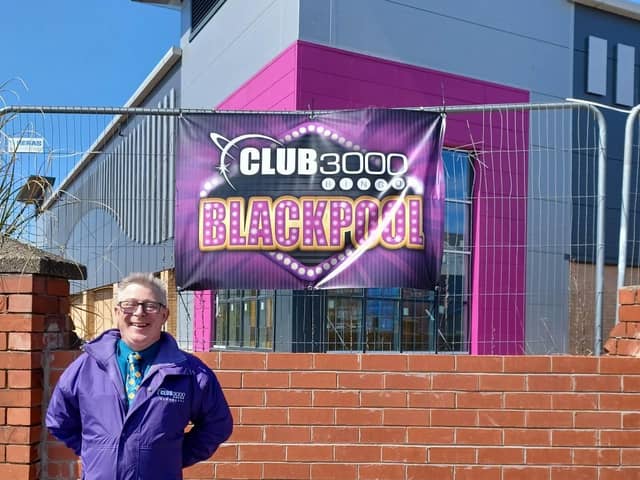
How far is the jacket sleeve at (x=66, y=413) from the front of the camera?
2.56m

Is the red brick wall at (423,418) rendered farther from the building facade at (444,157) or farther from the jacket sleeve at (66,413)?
the jacket sleeve at (66,413)

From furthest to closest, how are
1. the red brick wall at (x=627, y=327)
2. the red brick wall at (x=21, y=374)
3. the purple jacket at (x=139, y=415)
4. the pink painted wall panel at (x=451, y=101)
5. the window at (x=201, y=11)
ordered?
1. the window at (x=201, y=11)
2. the pink painted wall panel at (x=451, y=101)
3. the red brick wall at (x=627, y=327)
4. the red brick wall at (x=21, y=374)
5. the purple jacket at (x=139, y=415)

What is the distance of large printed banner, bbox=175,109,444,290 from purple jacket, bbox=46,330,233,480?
1514 millimetres

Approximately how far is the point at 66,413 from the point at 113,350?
0.32m

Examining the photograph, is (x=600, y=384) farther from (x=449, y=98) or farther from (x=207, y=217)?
(x=449, y=98)

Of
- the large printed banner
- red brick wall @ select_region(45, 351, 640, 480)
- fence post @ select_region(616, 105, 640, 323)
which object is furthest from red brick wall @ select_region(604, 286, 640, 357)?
the large printed banner

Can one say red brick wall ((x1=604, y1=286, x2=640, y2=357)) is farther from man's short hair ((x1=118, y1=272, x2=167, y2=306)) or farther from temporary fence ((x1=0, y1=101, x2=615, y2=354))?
man's short hair ((x1=118, y1=272, x2=167, y2=306))

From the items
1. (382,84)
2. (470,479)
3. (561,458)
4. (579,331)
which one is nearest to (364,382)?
(470,479)

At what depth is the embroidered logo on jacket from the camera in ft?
8.07

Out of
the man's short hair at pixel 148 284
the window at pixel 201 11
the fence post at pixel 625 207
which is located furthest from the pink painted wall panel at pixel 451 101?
the man's short hair at pixel 148 284

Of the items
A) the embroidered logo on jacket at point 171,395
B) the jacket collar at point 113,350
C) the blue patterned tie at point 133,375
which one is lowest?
the embroidered logo on jacket at point 171,395

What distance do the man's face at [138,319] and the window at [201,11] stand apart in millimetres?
9623

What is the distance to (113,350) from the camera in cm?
257

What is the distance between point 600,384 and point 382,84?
20.3 ft
